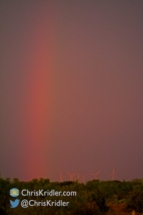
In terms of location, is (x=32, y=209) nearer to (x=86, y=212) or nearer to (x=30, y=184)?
(x=86, y=212)

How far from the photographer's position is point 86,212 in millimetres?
10180

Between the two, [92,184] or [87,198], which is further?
[92,184]

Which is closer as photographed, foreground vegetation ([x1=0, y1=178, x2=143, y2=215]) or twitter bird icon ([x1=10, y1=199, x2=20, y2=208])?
foreground vegetation ([x1=0, y1=178, x2=143, y2=215])

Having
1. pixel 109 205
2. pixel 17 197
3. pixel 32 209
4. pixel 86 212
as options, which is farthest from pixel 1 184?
pixel 109 205

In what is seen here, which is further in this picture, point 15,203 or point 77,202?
point 15,203

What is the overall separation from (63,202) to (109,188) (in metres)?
6.56

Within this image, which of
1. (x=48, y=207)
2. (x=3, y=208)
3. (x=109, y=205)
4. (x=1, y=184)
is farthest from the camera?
(x=109, y=205)

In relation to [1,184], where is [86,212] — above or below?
below

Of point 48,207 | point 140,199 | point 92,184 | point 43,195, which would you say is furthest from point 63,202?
point 92,184

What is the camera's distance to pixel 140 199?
12.4 metres

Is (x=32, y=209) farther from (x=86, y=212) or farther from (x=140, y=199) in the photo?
(x=140, y=199)

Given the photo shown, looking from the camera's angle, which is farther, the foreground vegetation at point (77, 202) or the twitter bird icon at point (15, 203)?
the twitter bird icon at point (15, 203)

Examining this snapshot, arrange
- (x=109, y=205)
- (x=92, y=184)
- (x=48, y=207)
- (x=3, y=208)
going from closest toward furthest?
(x=48, y=207) < (x=3, y=208) < (x=109, y=205) < (x=92, y=184)

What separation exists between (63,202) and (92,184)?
20.8 feet
